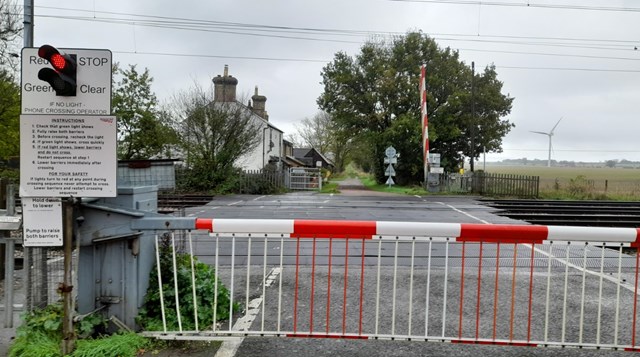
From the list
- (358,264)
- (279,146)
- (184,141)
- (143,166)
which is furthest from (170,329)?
(279,146)

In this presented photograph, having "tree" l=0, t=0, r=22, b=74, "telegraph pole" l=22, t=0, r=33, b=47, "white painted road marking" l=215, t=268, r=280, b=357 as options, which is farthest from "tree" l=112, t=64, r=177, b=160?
"white painted road marking" l=215, t=268, r=280, b=357

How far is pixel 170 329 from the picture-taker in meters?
4.04

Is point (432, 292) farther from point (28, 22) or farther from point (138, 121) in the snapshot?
point (138, 121)

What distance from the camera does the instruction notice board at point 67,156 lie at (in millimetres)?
3559

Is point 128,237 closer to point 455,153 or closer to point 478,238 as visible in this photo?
point 478,238

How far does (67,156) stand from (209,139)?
79.4 ft

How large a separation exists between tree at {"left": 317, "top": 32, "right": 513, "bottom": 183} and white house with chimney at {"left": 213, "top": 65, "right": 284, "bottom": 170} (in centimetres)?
667

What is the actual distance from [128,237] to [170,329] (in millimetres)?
903

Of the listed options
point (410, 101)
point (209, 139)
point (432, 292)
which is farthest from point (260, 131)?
point (432, 292)

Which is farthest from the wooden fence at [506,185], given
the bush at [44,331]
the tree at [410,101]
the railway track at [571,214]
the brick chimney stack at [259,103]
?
the bush at [44,331]

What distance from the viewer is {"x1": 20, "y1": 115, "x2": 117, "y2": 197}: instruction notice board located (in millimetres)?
3559

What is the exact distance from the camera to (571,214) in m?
16.9

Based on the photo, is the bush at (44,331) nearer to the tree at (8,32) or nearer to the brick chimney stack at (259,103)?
the tree at (8,32)

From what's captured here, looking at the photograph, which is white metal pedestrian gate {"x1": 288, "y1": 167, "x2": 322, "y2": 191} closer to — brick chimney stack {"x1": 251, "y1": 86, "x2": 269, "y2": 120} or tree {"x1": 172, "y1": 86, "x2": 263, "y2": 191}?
tree {"x1": 172, "y1": 86, "x2": 263, "y2": 191}
